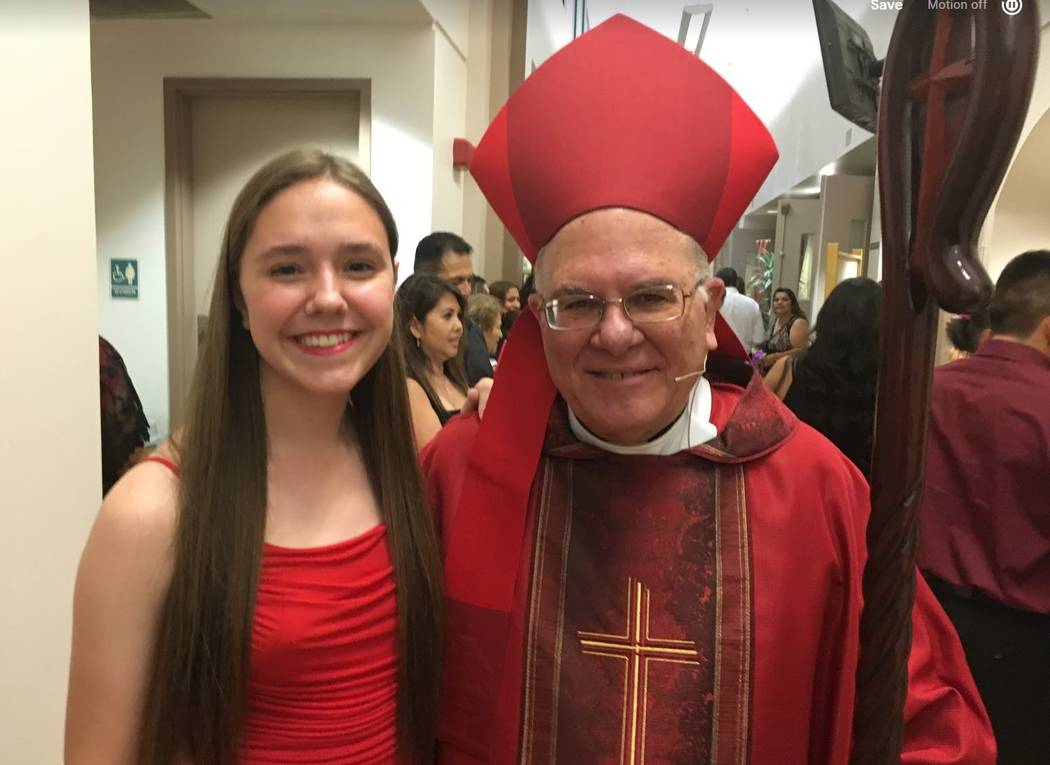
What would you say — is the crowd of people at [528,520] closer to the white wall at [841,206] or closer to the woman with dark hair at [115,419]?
the woman with dark hair at [115,419]

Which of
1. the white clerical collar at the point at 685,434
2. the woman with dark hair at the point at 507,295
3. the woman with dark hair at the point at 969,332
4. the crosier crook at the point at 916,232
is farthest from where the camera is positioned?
the woman with dark hair at the point at 507,295

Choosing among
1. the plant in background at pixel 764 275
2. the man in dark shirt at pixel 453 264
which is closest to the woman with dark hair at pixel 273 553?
the man in dark shirt at pixel 453 264

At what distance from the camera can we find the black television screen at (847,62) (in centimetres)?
269

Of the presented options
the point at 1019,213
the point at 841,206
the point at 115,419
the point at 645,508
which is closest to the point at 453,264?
the point at 115,419

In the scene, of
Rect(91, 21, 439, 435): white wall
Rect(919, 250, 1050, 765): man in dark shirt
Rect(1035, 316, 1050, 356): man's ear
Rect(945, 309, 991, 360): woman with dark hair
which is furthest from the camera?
Rect(91, 21, 439, 435): white wall

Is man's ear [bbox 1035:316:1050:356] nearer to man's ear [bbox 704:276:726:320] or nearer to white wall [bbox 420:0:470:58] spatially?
man's ear [bbox 704:276:726:320]

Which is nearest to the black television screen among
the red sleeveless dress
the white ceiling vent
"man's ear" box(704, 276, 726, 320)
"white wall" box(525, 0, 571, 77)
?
"man's ear" box(704, 276, 726, 320)

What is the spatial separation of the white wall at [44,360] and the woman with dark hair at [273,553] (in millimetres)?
1000

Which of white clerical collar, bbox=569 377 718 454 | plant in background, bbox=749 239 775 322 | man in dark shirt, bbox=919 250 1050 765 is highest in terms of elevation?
plant in background, bbox=749 239 775 322

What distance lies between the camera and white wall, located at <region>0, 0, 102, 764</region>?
193 centimetres

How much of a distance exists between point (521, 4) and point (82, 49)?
4569 millimetres

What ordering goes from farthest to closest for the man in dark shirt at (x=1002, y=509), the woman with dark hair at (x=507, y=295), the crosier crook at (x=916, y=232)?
the woman with dark hair at (x=507, y=295) < the man in dark shirt at (x=1002, y=509) < the crosier crook at (x=916, y=232)

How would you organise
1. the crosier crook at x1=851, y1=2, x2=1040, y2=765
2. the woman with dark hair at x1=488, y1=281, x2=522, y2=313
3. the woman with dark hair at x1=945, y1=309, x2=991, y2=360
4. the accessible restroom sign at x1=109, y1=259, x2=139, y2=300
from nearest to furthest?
the crosier crook at x1=851, y1=2, x2=1040, y2=765, the woman with dark hair at x1=945, y1=309, x2=991, y2=360, the accessible restroom sign at x1=109, y1=259, x2=139, y2=300, the woman with dark hair at x1=488, y1=281, x2=522, y2=313

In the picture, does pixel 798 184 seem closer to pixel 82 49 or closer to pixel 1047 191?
pixel 1047 191
